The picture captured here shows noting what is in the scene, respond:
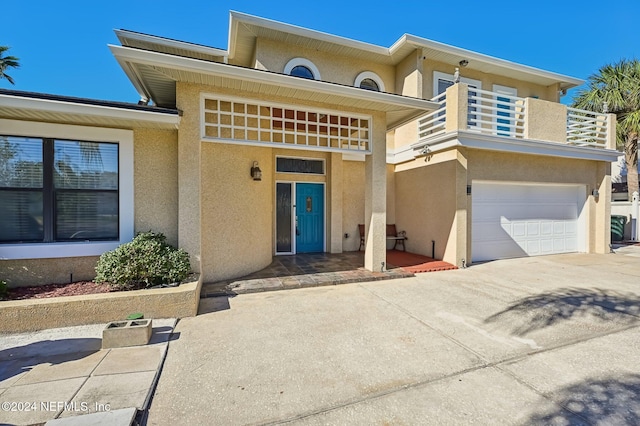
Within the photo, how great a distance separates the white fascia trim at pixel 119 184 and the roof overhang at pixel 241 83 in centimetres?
121

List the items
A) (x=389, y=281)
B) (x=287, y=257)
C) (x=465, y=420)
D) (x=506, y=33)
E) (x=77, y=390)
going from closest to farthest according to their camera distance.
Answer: (x=465, y=420) < (x=77, y=390) < (x=389, y=281) < (x=287, y=257) < (x=506, y=33)

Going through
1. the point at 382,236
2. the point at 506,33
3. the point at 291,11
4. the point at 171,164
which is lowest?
the point at 382,236

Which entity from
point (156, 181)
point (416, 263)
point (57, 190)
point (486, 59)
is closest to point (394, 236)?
point (416, 263)

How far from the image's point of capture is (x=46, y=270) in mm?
5316

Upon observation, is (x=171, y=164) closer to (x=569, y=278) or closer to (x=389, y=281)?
(x=389, y=281)

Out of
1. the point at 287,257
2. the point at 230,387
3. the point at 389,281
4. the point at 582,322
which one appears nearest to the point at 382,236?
the point at 389,281

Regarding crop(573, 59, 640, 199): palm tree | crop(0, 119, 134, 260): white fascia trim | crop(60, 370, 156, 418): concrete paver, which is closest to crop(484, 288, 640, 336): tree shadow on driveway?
crop(60, 370, 156, 418): concrete paver

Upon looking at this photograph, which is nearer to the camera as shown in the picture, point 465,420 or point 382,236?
point 465,420

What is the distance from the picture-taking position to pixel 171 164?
5.90m

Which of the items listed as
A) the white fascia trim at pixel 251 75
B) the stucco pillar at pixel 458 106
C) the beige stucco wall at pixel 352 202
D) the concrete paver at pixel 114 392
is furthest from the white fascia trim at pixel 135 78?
the stucco pillar at pixel 458 106

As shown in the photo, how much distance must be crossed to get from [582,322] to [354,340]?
379cm

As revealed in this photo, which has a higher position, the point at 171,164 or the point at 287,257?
the point at 171,164

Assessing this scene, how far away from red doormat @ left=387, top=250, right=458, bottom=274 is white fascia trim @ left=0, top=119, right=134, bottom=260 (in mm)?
6511

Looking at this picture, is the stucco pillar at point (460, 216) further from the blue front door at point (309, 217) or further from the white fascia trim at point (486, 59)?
the white fascia trim at point (486, 59)
